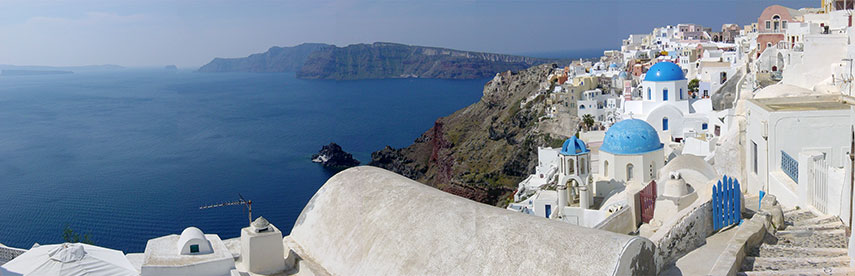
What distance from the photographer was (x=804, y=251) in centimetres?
802

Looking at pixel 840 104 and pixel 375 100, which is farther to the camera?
pixel 375 100

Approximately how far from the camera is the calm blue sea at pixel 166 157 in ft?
127

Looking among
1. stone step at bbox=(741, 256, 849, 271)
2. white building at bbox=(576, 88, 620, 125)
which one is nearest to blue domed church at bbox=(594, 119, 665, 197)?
stone step at bbox=(741, 256, 849, 271)

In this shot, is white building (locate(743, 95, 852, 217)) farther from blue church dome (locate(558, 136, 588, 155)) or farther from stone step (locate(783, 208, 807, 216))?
blue church dome (locate(558, 136, 588, 155))

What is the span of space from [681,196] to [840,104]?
2.92 metres

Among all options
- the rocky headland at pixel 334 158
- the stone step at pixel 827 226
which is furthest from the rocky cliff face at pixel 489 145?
the stone step at pixel 827 226

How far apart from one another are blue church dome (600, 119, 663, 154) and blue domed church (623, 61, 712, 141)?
876 cm

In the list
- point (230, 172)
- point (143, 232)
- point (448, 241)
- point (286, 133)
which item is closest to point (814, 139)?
point (448, 241)

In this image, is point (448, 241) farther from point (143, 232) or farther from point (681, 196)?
point (143, 232)

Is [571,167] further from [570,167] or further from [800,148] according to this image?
[800,148]

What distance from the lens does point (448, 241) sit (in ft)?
27.0

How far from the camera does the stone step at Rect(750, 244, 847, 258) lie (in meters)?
7.86

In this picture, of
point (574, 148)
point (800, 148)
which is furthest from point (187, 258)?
point (574, 148)

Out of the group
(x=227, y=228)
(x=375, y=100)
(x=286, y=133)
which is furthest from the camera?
(x=375, y=100)
